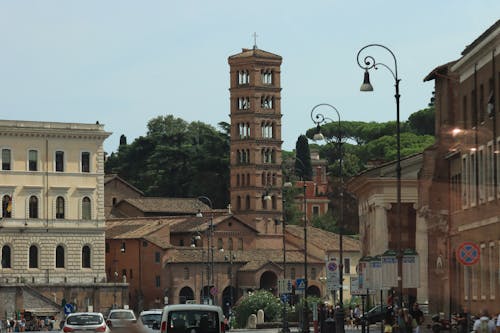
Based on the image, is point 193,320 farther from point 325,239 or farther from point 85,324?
point 325,239

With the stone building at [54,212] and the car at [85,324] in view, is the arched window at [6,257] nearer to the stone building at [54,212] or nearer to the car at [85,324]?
the stone building at [54,212]

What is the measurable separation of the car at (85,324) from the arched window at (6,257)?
82855 mm

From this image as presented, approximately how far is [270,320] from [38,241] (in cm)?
3463

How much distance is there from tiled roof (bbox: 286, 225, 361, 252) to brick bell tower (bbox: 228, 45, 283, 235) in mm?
2300

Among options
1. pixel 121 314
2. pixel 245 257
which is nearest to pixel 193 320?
pixel 121 314

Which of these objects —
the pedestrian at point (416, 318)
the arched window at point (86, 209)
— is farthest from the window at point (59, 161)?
the pedestrian at point (416, 318)

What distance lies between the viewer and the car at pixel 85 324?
45.2 m

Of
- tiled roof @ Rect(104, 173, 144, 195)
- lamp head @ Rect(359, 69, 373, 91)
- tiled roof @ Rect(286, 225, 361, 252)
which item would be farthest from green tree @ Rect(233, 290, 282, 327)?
tiled roof @ Rect(104, 173, 144, 195)

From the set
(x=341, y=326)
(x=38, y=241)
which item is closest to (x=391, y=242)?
(x=341, y=326)

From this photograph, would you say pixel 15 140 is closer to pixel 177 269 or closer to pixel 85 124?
pixel 85 124

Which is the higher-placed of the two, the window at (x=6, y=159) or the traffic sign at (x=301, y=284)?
the window at (x=6, y=159)

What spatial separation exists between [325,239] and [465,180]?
356 feet

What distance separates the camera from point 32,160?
131000 millimetres

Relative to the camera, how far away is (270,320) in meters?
101
